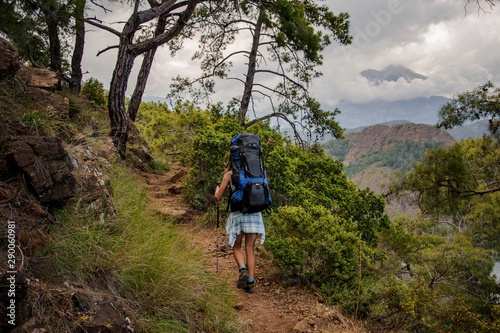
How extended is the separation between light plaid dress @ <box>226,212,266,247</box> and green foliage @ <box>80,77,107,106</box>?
25.0 feet

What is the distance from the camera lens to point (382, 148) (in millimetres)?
160625

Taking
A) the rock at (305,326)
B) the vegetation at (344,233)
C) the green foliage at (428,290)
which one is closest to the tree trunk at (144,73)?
the vegetation at (344,233)

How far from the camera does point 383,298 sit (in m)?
4.65

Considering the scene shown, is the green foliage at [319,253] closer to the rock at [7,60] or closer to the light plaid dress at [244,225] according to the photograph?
the light plaid dress at [244,225]

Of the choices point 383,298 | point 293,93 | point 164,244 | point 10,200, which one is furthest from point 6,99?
point 293,93

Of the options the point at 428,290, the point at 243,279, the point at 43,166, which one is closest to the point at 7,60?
the point at 43,166

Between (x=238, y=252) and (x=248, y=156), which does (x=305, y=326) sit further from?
(x=248, y=156)

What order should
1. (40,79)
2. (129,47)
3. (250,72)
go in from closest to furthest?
(40,79), (129,47), (250,72)

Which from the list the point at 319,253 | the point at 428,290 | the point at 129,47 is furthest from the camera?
the point at 129,47

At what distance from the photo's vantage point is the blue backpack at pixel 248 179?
13.6 feet

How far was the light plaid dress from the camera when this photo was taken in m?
4.39

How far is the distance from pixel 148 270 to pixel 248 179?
148 cm

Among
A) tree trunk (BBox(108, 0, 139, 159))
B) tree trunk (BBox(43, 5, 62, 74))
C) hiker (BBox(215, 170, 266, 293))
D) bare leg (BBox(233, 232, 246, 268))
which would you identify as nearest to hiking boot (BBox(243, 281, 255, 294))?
hiker (BBox(215, 170, 266, 293))

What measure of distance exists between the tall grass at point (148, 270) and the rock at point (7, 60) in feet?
5.40
